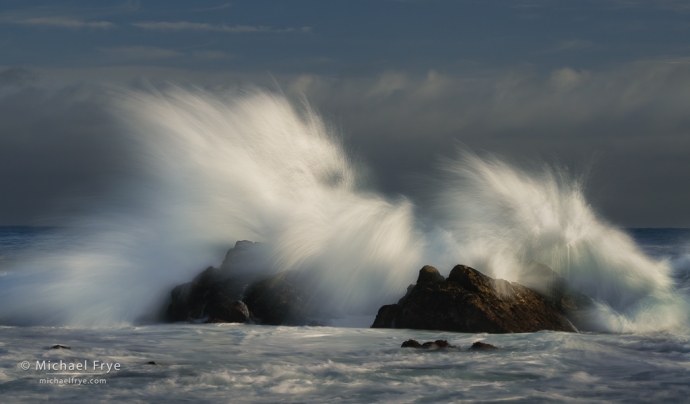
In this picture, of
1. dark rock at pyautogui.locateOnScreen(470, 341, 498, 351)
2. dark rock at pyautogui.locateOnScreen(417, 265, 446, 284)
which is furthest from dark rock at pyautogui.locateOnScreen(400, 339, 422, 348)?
dark rock at pyautogui.locateOnScreen(417, 265, 446, 284)

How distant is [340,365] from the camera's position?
10.3 metres

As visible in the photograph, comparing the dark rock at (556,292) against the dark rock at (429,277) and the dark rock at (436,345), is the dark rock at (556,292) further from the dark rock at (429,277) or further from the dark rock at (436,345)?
the dark rock at (436,345)

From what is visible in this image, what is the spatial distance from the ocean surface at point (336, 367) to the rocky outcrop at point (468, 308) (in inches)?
17.6

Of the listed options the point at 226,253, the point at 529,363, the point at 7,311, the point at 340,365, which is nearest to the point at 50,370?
the point at 340,365

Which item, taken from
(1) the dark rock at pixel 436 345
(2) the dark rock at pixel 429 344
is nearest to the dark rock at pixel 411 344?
(2) the dark rock at pixel 429 344

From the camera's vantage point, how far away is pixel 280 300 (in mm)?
15242

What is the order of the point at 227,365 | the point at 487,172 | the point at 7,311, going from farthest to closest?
the point at 487,172, the point at 7,311, the point at 227,365

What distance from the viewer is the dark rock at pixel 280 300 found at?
15.0 m

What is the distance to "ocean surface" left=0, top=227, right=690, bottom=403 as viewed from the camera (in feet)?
28.2

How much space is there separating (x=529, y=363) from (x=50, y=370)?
6.49 meters

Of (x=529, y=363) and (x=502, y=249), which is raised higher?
(x=502, y=249)

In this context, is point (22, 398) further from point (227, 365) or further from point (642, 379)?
point (642, 379)

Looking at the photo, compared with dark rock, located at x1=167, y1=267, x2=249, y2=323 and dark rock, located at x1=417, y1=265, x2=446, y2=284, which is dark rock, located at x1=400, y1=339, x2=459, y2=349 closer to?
dark rock, located at x1=417, y1=265, x2=446, y2=284

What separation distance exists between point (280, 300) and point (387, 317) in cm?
238
